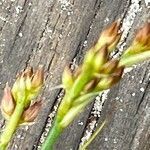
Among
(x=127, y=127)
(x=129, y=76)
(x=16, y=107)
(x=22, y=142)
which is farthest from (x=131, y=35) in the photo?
(x=16, y=107)

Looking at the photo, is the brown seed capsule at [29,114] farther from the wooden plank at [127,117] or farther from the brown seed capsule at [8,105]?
A: the wooden plank at [127,117]

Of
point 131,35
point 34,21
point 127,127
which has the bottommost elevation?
point 127,127

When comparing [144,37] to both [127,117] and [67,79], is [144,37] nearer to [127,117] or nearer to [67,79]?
[67,79]

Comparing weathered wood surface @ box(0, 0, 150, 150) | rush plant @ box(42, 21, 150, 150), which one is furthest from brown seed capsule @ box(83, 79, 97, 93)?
weathered wood surface @ box(0, 0, 150, 150)

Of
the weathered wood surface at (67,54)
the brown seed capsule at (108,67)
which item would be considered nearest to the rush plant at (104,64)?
the brown seed capsule at (108,67)

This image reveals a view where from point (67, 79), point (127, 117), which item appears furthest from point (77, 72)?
point (127, 117)

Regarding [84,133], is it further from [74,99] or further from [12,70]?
[74,99]
